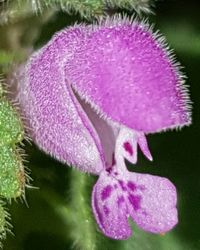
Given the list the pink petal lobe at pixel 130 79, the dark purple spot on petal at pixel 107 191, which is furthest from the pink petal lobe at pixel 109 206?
the pink petal lobe at pixel 130 79

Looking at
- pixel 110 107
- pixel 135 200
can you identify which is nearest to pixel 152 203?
pixel 135 200

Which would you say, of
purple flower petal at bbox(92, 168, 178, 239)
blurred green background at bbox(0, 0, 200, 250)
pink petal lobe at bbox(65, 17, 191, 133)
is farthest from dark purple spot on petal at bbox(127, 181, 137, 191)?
blurred green background at bbox(0, 0, 200, 250)

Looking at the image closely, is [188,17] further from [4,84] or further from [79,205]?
[4,84]

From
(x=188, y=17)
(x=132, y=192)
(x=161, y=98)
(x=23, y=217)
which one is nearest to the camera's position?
(x=161, y=98)

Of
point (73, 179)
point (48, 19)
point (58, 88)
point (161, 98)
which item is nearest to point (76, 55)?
point (58, 88)

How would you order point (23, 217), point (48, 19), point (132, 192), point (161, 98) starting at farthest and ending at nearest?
point (23, 217) → point (48, 19) → point (132, 192) → point (161, 98)
